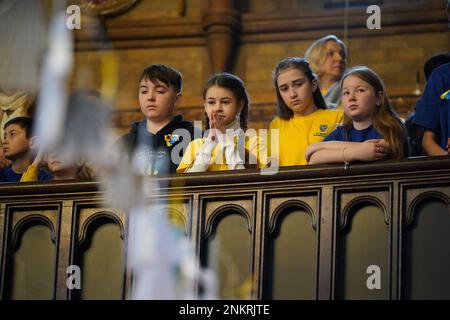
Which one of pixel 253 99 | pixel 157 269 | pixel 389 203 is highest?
pixel 253 99

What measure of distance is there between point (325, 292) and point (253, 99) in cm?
894

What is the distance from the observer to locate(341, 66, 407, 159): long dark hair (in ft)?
34.2

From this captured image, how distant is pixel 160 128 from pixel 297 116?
1042 mm

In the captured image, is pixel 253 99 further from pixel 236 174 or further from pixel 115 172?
pixel 115 172

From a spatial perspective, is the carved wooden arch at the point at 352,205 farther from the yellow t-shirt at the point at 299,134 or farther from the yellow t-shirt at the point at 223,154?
the yellow t-shirt at the point at 223,154

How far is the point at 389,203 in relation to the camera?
10.5m

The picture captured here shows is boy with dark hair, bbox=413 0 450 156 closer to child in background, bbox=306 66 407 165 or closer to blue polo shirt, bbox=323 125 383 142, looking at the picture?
child in background, bbox=306 66 407 165

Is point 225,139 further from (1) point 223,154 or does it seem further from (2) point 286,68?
(2) point 286,68

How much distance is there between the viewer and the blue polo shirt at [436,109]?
1063 centimetres

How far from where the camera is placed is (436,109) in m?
10.7

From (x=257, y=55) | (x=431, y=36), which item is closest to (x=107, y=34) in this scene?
(x=257, y=55)

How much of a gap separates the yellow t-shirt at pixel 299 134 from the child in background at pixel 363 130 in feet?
0.81

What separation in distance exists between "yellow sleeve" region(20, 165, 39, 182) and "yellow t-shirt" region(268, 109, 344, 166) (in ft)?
6.80

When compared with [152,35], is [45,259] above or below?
below
